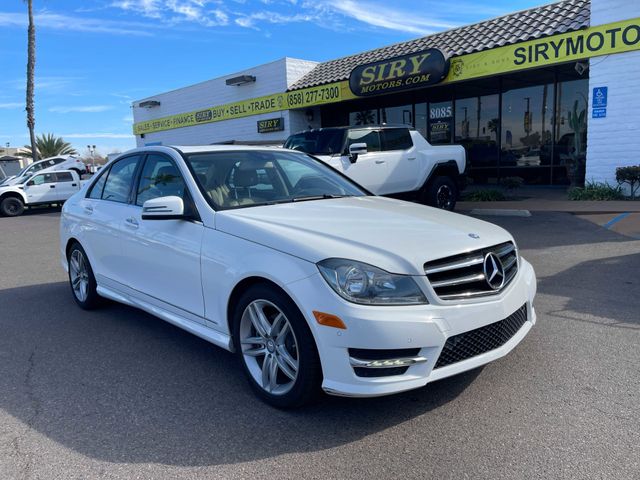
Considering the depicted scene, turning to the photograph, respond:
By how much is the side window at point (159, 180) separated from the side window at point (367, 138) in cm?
611

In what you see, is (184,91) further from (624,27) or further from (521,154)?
(624,27)

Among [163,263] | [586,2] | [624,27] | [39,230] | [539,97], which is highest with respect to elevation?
[586,2]

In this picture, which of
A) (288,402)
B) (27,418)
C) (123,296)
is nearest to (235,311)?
(288,402)

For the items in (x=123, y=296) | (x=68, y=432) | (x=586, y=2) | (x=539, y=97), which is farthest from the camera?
(x=539, y=97)

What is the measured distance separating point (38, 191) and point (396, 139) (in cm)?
1429

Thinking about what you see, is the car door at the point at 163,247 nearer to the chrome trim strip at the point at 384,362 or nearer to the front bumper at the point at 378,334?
the front bumper at the point at 378,334

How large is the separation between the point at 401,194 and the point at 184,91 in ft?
60.7

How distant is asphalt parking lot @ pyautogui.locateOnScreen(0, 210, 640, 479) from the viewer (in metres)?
2.71

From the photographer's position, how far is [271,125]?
2119 cm

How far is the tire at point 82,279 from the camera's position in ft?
17.7

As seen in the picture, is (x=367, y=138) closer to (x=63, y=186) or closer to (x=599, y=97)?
(x=599, y=97)

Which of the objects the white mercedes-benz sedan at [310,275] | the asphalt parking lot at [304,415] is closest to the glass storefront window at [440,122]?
the asphalt parking lot at [304,415]

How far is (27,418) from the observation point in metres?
3.32

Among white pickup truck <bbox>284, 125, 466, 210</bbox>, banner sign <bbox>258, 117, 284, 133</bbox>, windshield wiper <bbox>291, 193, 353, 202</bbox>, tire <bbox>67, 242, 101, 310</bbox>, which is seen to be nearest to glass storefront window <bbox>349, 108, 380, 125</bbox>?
banner sign <bbox>258, 117, 284, 133</bbox>
